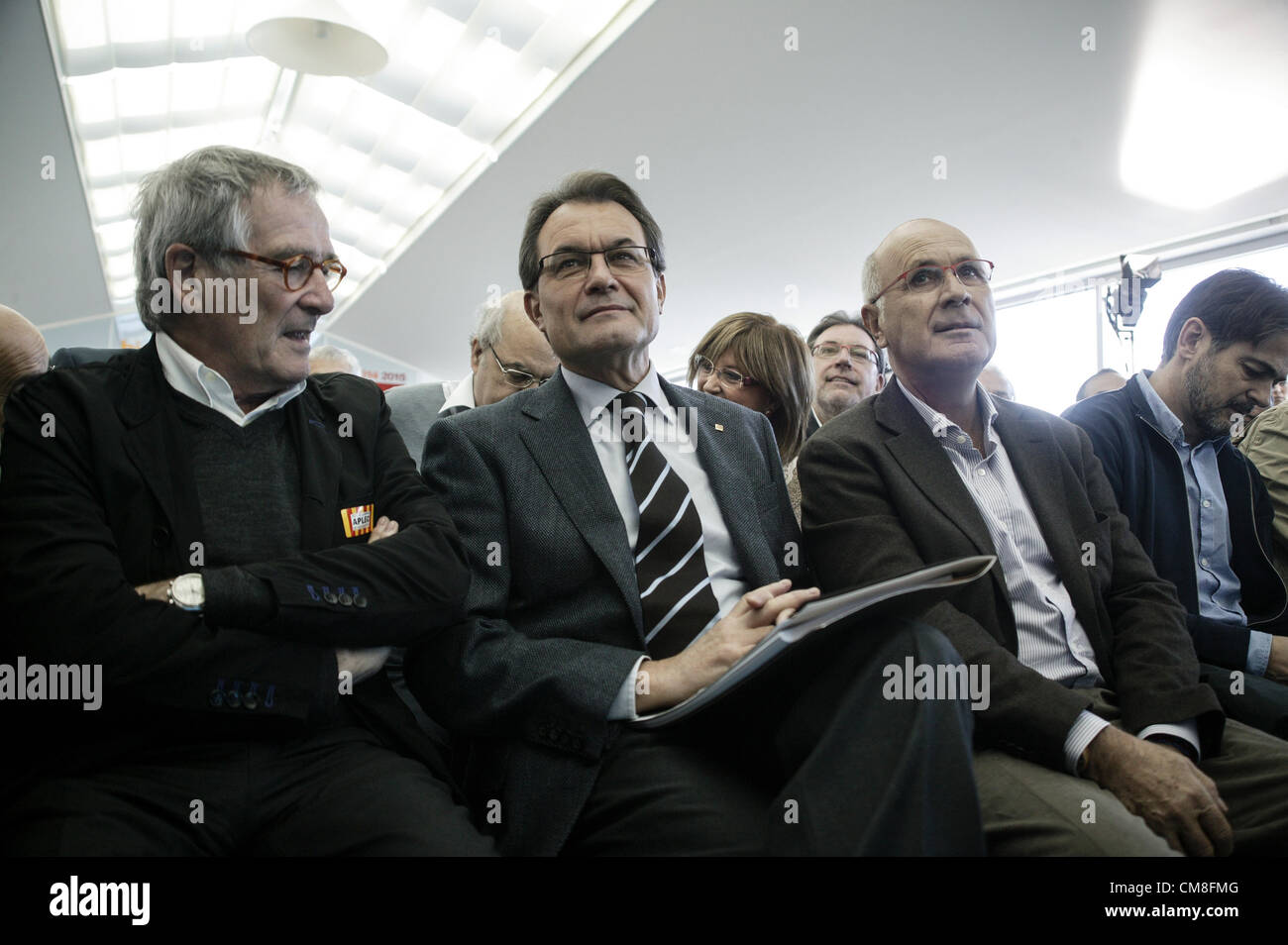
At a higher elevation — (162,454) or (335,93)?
(335,93)

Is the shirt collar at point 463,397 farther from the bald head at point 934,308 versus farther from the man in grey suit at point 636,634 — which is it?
the bald head at point 934,308

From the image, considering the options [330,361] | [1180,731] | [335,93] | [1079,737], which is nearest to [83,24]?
[335,93]

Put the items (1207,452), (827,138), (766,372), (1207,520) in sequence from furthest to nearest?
1. (827,138)
2. (766,372)
3. (1207,452)
4. (1207,520)

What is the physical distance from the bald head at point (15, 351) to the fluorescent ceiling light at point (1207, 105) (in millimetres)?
6315

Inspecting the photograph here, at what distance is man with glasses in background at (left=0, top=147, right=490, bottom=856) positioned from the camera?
1.17 m

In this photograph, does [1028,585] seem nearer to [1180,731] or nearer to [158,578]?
[1180,731]

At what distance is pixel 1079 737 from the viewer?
1401 millimetres

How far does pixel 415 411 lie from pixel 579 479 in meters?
1.36

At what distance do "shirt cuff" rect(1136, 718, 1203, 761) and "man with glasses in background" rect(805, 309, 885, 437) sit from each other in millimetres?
2158

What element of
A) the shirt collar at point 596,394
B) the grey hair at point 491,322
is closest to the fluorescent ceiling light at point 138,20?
the grey hair at point 491,322

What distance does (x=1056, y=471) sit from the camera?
1.87 meters

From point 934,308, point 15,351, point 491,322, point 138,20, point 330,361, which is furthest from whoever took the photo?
point 138,20

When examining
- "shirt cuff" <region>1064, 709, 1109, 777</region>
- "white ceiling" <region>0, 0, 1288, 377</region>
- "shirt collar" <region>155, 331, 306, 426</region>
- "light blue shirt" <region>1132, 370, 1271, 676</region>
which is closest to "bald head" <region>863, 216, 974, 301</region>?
"light blue shirt" <region>1132, 370, 1271, 676</region>

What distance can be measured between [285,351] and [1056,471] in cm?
167
